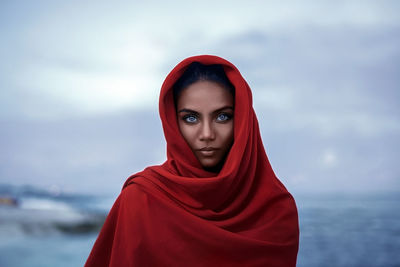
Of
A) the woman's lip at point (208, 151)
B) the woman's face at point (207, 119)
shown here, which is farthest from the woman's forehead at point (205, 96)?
the woman's lip at point (208, 151)

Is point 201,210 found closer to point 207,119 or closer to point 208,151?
point 208,151

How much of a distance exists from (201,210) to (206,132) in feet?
0.98

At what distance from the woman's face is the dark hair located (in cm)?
2

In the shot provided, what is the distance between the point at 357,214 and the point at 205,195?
38.9ft

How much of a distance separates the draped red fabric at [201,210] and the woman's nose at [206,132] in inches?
3.1

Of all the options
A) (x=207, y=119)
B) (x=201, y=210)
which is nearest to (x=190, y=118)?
(x=207, y=119)

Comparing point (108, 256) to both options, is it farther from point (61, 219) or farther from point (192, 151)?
point (61, 219)

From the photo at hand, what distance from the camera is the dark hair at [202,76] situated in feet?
4.71

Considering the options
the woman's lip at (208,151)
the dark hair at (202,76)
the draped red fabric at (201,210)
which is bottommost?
the draped red fabric at (201,210)

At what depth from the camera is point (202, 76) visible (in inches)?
56.5

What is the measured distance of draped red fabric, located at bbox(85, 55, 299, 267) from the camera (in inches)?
51.1

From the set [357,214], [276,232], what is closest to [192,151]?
[276,232]

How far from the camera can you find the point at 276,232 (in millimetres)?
1468

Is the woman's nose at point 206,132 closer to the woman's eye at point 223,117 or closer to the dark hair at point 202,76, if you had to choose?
the woman's eye at point 223,117
